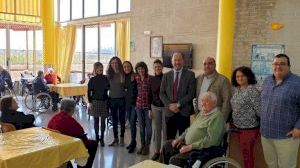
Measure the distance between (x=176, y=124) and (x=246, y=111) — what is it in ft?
3.60

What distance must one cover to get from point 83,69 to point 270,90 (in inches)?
347

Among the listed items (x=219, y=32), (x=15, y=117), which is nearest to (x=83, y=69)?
(x=219, y=32)

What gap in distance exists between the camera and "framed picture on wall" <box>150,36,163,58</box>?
6.97 metres

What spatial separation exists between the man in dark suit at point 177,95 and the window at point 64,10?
8426mm

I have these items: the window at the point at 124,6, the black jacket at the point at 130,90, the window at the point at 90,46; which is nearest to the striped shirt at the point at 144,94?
the black jacket at the point at 130,90

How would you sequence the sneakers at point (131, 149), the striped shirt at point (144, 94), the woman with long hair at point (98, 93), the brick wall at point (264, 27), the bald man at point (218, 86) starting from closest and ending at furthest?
the bald man at point (218, 86) → the striped shirt at point (144, 94) → the sneakers at point (131, 149) → the woman with long hair at point (98, 93) → the brick wall at point (264, 27)

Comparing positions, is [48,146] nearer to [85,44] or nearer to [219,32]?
[219,32]

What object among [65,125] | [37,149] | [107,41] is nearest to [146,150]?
[65,125]

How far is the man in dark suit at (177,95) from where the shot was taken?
12.2ft

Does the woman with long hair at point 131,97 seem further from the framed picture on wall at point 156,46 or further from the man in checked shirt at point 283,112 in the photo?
the framed picture on wall at point 156,46

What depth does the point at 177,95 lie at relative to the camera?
12.4 ft

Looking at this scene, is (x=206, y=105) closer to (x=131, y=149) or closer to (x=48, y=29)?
(x=131, y=149)

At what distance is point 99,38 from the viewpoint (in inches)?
393

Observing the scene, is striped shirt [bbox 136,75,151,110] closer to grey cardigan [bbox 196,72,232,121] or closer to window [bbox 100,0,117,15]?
grey cardigan [bbox 196,72,232,121]
